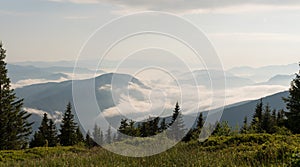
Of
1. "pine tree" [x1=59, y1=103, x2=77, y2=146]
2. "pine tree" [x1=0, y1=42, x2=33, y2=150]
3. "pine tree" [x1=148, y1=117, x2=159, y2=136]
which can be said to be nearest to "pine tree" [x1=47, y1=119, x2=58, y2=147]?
"pine tree" [x1=59, y1=103, x2=77, y2=146]

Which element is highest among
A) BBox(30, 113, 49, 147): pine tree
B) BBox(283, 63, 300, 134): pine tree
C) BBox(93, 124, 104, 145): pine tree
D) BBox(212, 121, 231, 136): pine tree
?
BBox(283, 63, 300, 134): pine tree

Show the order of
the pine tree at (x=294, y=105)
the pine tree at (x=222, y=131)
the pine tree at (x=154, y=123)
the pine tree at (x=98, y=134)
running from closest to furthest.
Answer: the pine tree at (x=98, y=134), the pine tree at (x=154, y=123), the pine tree at (x=222, y=131), the pine tree at (x=294, y=105)

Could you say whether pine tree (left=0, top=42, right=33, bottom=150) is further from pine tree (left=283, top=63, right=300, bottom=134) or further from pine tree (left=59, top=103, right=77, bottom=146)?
pine tree (left=283, top=63, right=300, bottom=134)

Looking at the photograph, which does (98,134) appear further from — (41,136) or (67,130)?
(67,130)

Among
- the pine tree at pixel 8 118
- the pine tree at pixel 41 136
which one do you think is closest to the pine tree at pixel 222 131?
the pine tree at pixel 8 118

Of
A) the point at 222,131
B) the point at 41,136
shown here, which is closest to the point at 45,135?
the point at 41,136

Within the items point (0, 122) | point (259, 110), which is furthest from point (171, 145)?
point (259, 110)

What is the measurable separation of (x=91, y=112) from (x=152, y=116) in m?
2.14

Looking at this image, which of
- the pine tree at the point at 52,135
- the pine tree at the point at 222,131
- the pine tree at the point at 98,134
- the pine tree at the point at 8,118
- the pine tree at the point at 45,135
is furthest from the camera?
the pine tree at the point at 52,135

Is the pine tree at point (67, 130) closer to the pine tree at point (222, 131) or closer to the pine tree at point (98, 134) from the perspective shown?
the pine tree at point (222, 131)

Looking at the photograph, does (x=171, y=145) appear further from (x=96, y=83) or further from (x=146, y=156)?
(x=96, y=83)

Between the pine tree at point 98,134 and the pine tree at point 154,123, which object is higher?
the pine tree at point 154,123

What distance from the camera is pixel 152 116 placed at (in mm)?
13953

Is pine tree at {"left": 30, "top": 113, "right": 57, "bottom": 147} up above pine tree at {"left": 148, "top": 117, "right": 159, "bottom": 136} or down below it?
below
